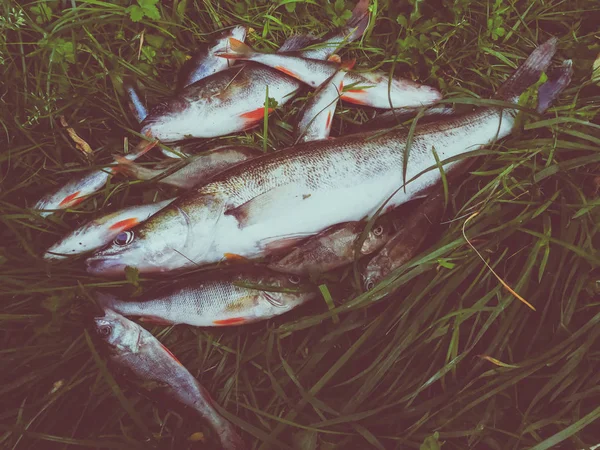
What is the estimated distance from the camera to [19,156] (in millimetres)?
3055

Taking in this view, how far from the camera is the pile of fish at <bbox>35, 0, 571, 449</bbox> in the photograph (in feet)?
8.32

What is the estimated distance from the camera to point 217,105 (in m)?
2.87

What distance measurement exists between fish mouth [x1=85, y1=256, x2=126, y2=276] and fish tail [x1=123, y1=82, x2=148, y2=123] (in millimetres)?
992

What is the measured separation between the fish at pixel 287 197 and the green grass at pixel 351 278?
0.27 metres

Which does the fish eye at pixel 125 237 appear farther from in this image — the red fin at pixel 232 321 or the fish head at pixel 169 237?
the red fin at pixel 232 321

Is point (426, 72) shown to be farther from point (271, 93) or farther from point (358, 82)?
point (271, 93)

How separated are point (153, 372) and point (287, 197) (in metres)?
1.30

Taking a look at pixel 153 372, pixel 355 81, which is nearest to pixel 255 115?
pixel 355 81

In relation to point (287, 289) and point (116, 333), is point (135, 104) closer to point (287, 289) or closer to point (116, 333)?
point (116, 333)

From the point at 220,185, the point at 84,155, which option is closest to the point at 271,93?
the point at 220,185

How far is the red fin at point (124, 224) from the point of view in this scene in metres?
2.76

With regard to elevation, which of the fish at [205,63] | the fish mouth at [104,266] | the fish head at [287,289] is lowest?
the fish head at [287,289]

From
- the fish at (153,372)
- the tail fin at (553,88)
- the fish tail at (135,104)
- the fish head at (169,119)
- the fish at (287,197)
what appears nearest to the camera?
the fish at (287,197)

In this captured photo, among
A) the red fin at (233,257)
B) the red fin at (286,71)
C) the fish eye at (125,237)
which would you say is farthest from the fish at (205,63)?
the red fin at (233,257)
